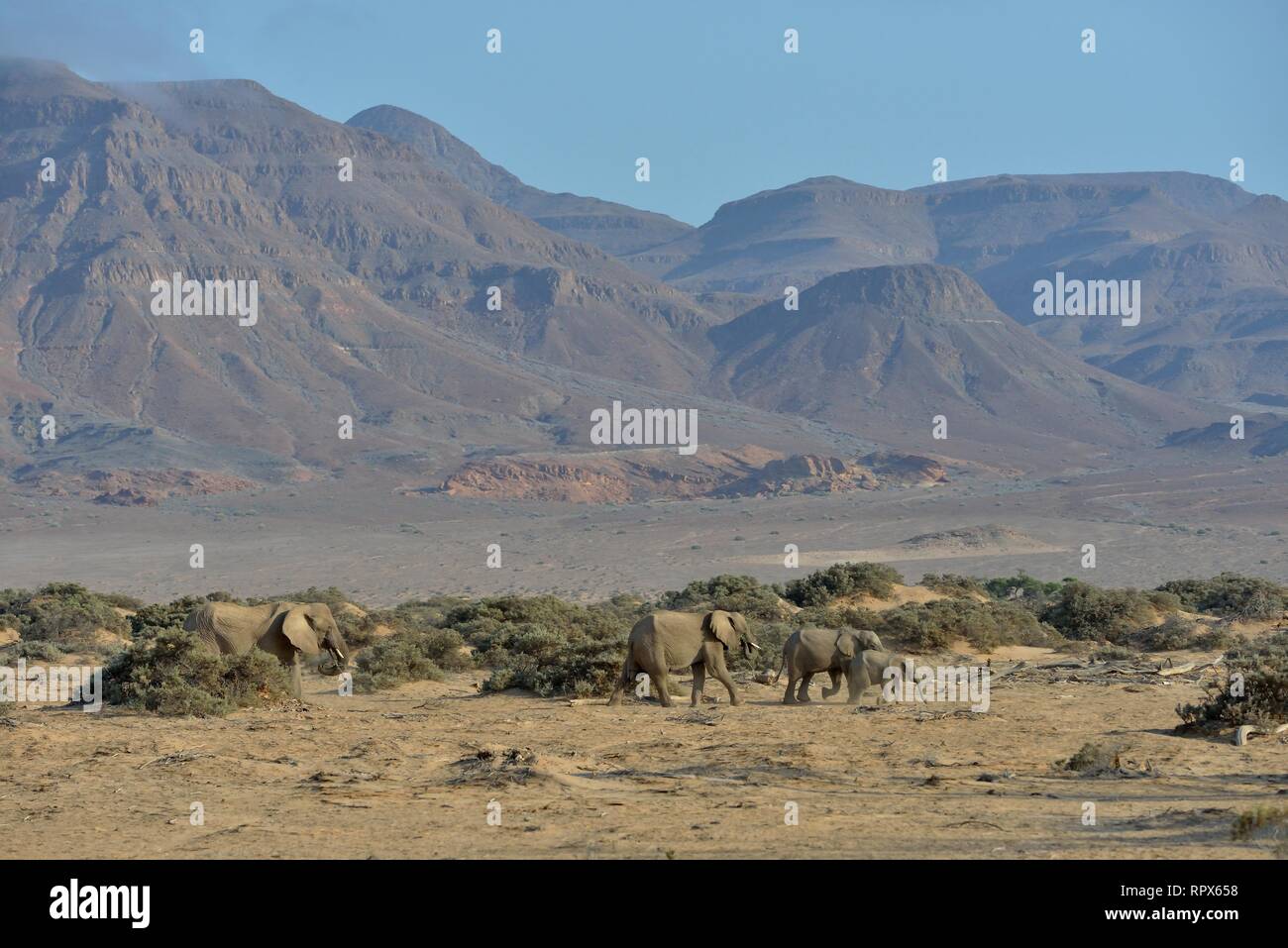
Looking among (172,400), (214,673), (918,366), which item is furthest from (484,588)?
(918,366)

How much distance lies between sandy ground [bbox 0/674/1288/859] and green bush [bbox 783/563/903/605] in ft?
42.5

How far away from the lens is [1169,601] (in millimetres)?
27906

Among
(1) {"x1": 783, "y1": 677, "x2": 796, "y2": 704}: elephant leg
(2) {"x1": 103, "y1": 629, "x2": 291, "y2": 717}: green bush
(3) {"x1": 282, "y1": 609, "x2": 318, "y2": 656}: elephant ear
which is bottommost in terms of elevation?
(1) {"x1": 783, "y1": 677, "x2": 796, "y2": 704}: elephant leg

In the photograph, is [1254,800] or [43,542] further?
[43,542]

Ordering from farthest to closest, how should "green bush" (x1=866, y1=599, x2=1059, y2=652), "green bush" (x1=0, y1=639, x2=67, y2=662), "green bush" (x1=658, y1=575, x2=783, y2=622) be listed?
"green bush" (x1=658, y1=575, x2=783, y2=622) → "green bush" (x1=866, y1=599, x2=1059, y2=652) → "green bush" (x1=0, y1=639, x2=67, y2=662)

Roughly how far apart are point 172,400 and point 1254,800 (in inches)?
6156

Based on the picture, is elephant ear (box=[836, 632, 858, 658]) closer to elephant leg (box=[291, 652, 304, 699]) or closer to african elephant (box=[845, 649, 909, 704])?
african elephant (box=[845, 649, 909, 704])

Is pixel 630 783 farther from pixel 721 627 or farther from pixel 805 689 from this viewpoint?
pixel 805 689

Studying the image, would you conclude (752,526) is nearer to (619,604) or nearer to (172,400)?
(619,604)

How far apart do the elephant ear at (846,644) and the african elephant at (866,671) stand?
0.12 metres

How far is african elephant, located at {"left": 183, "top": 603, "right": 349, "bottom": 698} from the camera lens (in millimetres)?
17734

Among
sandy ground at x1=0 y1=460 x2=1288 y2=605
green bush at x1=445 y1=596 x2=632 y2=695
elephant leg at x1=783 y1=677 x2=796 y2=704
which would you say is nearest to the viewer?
elephant leg at x1=783 y1=677 x2=796 y2=704


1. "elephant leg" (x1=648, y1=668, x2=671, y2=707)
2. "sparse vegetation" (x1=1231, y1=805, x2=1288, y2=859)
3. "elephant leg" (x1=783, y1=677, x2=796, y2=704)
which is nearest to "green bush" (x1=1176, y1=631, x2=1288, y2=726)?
"elephant leg" (x1=783, y1=677, x2=796, y2=704)

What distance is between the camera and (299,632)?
17.9 m
